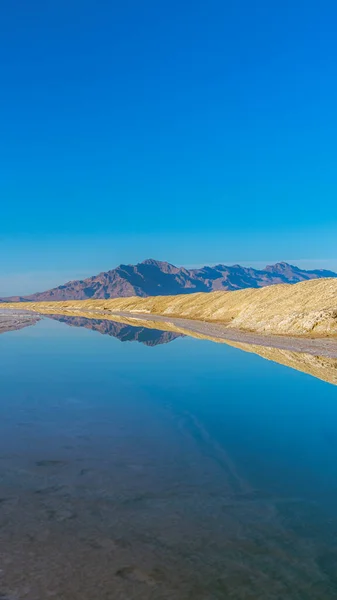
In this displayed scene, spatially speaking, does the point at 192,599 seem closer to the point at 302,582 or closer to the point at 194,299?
the point at 302,582

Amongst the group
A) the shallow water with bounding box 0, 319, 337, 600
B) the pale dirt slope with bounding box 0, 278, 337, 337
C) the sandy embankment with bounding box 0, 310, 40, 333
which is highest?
the pale dirt slope with bounding box 0, 278, 337, 337

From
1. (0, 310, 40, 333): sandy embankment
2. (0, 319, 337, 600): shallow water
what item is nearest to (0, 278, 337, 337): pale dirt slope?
(0, 319, 337, 600): shallow water

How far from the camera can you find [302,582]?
827 cm

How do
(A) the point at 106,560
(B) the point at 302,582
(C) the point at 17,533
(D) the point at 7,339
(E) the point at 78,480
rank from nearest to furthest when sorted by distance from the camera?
(B) the point at 302,582
(A) the point at 106,560
(C) the point at 17,533
(E) the point at 78,480
(D) the point at 7,339

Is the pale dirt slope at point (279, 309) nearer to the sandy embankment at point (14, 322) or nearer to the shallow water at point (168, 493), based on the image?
the shallow water at point (168, 493)

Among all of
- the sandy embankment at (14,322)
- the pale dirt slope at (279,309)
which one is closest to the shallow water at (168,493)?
the pale dirt slope at (279,309)

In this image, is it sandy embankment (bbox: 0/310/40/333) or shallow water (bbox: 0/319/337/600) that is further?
sandy embankment (bbox: 0/310/40/333)

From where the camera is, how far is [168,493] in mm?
12016

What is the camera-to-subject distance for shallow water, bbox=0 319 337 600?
835 centimetres

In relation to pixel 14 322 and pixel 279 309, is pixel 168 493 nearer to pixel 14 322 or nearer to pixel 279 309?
pixel 279 309

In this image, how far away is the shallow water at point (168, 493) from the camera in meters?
8.35

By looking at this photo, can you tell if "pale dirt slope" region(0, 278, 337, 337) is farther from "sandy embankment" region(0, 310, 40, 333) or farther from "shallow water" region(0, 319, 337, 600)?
"sandy embankment" region(0, 310, 40, 333)

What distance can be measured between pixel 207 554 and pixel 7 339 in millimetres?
52427

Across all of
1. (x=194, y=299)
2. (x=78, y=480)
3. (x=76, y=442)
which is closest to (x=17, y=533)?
(x=78, y=480)
